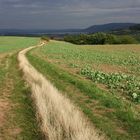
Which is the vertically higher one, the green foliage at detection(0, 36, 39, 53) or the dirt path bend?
the dirt path bend

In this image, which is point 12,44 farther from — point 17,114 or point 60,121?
point 60,121

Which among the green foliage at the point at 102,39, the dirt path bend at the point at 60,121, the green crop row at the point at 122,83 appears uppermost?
the dirt path bend at the point at 60,121

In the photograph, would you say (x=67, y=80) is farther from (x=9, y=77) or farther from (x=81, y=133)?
(x=81, y=133)

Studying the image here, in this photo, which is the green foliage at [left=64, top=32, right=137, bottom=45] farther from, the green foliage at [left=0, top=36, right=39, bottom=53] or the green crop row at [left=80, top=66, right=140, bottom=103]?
the green crop row at [left=80, top=66, right=140, bottom=103]

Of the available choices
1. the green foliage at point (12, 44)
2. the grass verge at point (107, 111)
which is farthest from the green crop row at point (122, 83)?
the green foliage at point (12, 44)

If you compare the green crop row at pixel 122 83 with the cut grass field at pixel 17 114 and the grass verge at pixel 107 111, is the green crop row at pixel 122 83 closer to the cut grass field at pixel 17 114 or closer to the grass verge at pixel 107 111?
the grass verge at pixel 107 111

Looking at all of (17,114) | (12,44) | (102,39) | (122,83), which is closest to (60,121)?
(17,114)

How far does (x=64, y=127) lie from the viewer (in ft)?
29.8

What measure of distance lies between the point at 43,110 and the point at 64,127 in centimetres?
213

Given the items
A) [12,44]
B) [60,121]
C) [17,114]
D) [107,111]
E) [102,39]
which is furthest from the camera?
[102,39]

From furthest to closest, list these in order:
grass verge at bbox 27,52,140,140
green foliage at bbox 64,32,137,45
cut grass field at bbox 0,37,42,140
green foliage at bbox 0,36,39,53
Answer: green foliage at bbox 64,32,137,45 < green foliage at bbox 0,36,39,53 < grass verge at bbox 27,52,140,140 < cut grass field at bbox 0,37,42,140

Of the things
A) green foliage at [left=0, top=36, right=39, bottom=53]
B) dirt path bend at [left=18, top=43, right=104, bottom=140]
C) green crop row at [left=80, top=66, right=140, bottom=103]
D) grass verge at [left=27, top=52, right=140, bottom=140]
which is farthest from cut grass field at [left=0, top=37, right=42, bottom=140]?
green foliage at [left=0, top=36, right=39, bottom=53]

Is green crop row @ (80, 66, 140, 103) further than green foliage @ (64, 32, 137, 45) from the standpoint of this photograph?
No

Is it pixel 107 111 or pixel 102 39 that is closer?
pixel 107 111
